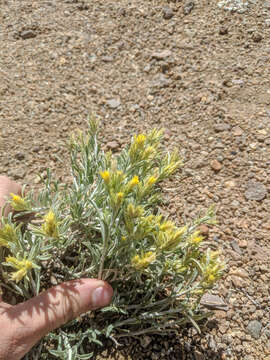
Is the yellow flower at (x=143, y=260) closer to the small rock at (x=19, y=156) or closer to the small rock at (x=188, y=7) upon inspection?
the small rock at (x=19, y=156)

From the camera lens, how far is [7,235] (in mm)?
1516

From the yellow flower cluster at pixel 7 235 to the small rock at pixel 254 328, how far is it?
4.01ft

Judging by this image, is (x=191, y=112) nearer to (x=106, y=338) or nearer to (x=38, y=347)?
(x=106, y=338)

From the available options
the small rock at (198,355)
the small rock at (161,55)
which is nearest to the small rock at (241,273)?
the small rock at (198,355)

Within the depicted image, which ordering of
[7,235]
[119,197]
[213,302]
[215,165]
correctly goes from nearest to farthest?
[119,197] → [7,235] → [213,302] → [215,165]

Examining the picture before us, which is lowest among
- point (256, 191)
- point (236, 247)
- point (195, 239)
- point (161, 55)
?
point (236, 247)

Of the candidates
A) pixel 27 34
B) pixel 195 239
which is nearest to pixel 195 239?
pixel 195 239

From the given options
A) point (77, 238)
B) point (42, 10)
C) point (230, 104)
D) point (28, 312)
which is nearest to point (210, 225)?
point (77, 238)

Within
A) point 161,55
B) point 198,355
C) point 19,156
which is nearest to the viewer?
point 198,355

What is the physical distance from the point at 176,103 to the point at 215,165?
627mm

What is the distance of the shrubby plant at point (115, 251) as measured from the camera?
59.9 inches

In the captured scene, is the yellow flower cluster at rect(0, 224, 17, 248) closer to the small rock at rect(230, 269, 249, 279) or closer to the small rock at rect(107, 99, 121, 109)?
the small rock at rect(230, 269, 249, 279)

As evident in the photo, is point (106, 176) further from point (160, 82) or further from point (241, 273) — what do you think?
point (160, 82)

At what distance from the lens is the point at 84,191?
1.83 m
